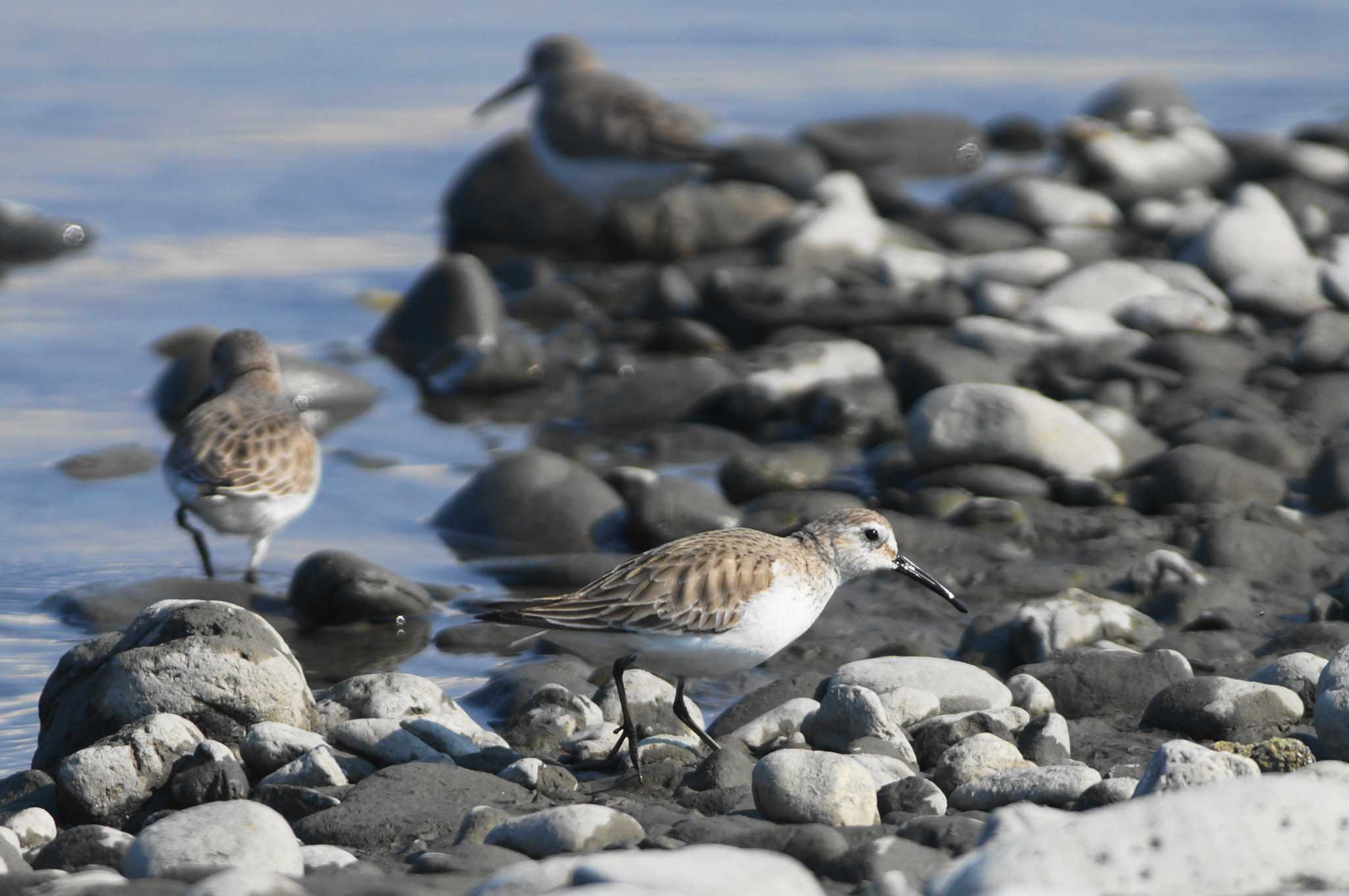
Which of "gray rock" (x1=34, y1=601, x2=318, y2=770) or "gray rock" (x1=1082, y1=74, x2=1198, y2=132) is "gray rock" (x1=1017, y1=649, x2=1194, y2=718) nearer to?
"gray rock" (x1=34, y1=601, x2=318, y2=770)

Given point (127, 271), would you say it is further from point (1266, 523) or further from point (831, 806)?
point (831, 806)

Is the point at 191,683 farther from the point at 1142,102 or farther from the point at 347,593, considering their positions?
the point at 1142,102

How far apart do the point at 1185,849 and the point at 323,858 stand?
2386 millimetres

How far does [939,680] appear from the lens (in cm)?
651

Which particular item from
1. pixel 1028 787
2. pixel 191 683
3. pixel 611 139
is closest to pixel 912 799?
pixel 1028 787

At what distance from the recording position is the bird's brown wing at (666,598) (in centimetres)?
576

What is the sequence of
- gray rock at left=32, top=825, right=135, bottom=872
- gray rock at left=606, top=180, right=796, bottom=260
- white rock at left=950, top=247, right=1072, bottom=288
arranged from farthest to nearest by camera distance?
1. gray rock at left=606, top=180, right=796, bottom=260
2. white rock at left=950, top=247, right=1072, bottom=288
3. gray rock at left=32, top=825, right=135, bottom=872

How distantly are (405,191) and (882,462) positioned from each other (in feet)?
31.0

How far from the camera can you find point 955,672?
21.5 feet

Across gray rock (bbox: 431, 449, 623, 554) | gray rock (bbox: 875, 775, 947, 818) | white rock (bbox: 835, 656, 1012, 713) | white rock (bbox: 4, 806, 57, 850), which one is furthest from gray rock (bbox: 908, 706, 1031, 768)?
gray rock (bbox: 431, 449, 623, 554)

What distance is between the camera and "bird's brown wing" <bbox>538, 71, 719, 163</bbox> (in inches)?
573

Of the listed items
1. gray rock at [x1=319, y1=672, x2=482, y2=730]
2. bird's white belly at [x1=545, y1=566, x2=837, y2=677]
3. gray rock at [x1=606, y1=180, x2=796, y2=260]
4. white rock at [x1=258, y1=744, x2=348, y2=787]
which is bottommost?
gray rock at [x1=606, y1=180, x2=796, y2=260]

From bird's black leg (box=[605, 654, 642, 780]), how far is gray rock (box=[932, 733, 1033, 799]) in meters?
0.99

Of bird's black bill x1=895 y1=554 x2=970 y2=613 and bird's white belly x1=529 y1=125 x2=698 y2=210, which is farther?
bird's white belly x1=529 y1=125 x2=698 y2=210
